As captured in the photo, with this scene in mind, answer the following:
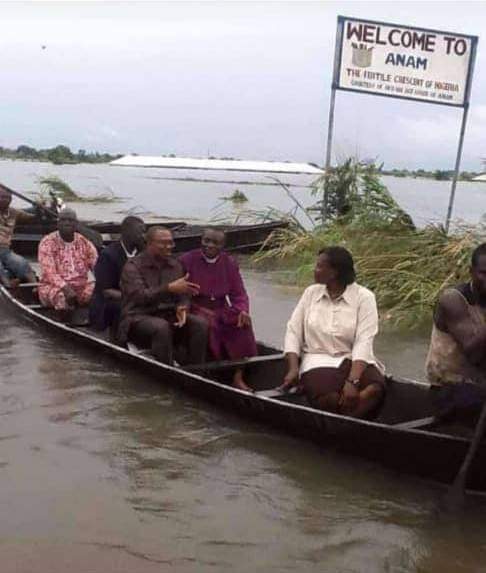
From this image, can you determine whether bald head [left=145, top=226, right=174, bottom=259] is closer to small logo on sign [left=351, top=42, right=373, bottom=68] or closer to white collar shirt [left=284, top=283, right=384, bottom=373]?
white collar shirt [left=284, top=283, right=384, bottom=373]

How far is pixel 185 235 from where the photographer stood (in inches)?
570

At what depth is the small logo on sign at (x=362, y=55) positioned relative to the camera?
35.4ft

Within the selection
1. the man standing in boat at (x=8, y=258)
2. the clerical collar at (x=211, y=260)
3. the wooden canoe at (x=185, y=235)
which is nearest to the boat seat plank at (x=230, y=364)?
the clerical collar at (x=211, y=260)

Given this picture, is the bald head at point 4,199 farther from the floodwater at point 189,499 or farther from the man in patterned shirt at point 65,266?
the floodwater at point 189,499

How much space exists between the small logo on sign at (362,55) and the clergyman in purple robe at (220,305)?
5.20 meters

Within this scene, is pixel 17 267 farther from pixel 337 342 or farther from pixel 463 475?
pixel 463 475

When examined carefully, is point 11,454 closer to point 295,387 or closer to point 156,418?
point 156,418

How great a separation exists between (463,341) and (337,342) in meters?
1.01

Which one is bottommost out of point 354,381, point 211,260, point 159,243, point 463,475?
point 463,475

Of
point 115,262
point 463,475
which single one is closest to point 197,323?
point 115,262

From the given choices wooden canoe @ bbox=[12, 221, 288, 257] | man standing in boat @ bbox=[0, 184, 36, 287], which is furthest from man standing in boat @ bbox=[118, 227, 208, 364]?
wooden canoe @ bbox=[12, 221, 288, 257]

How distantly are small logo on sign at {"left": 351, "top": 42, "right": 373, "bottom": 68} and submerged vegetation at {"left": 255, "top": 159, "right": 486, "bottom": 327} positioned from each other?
1.43m

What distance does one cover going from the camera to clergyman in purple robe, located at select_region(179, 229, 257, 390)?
6.55 meters

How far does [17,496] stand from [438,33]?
816cm
